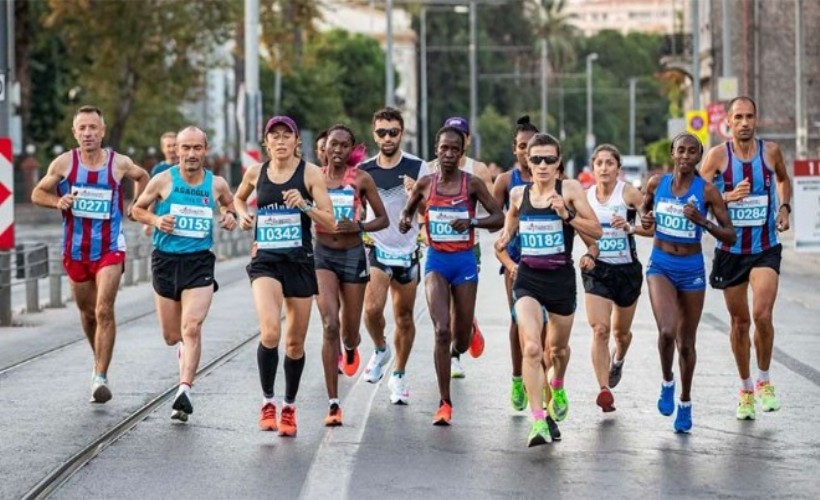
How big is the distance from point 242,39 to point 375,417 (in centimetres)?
4865

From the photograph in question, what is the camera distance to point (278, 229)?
1249 cm

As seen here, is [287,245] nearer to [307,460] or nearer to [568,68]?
[307,460]

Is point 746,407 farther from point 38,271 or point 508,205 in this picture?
point 38,271

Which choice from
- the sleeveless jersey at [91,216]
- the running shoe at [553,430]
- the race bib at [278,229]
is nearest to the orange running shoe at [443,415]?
the running shoe at [553,430]

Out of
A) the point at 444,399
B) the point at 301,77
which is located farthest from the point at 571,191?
the point at 301,77

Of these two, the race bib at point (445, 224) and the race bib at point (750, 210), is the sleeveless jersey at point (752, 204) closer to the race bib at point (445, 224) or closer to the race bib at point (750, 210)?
the race bib at point (750, 210)

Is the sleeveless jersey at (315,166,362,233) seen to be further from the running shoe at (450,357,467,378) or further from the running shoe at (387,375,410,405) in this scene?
the running shoe at (450,357,467,378)

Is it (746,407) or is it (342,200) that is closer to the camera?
(746,407)

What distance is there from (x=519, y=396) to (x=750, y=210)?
1837 mm

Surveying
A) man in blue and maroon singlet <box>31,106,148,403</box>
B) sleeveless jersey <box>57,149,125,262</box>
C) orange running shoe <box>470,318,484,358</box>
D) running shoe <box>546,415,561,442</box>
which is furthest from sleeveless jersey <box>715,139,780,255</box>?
sleeveless jersey <box>57,149,125,262</box>

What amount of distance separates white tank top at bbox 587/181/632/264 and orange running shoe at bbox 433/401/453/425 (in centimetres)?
151

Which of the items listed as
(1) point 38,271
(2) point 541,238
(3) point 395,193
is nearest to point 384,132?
(3) point 395,193

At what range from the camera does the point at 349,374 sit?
602 inches

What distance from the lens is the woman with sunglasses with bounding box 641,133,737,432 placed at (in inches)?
492
